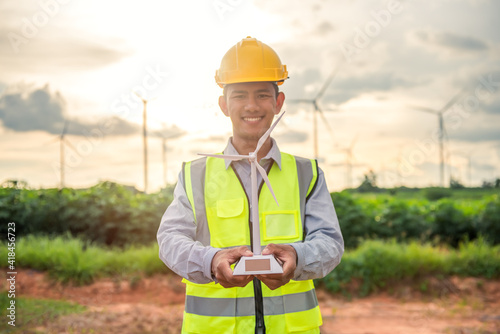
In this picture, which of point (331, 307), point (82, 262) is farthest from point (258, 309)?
point (82, 262)

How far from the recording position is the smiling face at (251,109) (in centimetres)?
311

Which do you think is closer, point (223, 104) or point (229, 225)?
point (229, 225)

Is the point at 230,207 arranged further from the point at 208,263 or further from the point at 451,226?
the point at 451,226

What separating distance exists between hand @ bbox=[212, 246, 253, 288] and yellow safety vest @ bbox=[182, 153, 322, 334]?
39cm

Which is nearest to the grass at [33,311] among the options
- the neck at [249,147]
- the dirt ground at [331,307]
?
the dirt ground at [331,307]

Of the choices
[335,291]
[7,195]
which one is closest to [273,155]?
[335,291]

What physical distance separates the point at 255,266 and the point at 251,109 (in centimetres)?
103

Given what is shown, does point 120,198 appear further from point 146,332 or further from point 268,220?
point 268,220

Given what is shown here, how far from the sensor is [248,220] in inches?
119

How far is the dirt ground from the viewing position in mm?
7949

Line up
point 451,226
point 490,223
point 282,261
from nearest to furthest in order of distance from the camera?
point 282,261
point 490,223
point 451,226

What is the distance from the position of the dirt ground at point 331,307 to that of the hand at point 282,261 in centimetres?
554

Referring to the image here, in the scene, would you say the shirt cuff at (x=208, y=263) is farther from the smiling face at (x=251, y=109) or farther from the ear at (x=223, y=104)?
the ear at (x=223, y=104)

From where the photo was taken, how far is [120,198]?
43.1 feet
